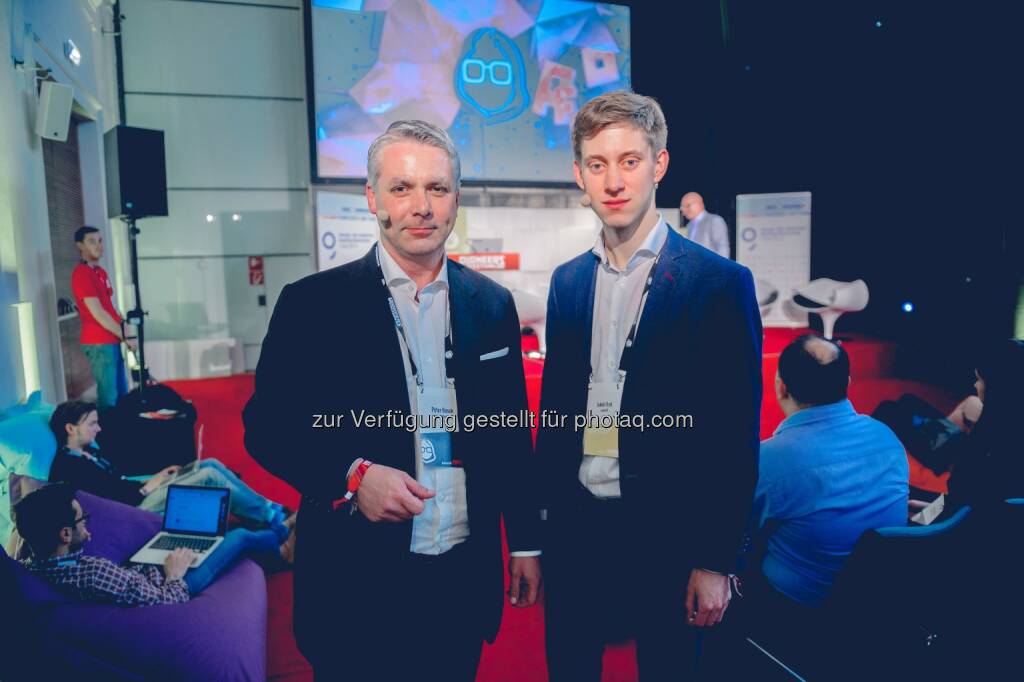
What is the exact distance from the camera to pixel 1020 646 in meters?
1.45

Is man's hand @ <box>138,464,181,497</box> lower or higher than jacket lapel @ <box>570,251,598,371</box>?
lower

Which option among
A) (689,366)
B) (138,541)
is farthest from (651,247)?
(138,541)

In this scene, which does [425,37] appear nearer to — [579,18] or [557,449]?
[579,18]

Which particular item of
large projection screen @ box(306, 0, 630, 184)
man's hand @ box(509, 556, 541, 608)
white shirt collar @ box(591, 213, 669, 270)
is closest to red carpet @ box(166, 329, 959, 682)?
man's hand @ box(509, 556, 541, 608)

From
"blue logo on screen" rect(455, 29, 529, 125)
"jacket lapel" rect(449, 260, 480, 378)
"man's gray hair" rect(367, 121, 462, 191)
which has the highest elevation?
"blue logo on screen" rect(455, 29, 529, 125)

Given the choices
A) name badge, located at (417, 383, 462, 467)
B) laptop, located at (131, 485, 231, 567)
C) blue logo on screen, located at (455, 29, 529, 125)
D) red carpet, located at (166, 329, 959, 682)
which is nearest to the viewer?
name badge, located at (417, 383, 462, 467)

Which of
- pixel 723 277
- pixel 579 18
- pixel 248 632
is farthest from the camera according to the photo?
pixel 579 18

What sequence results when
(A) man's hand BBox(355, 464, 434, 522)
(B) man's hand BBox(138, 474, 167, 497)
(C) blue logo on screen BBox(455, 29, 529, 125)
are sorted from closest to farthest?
(A) man's hand BBox(355, 464, 434, 522)
(B) man's hand BBox(138, 474, 167, 497)
(C) blue logo on screen BBox(455, 29, 529, 125)

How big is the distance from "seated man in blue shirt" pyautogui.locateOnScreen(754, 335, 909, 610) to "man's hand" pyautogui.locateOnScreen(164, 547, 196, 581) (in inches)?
73.2

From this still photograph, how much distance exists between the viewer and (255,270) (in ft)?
23.0

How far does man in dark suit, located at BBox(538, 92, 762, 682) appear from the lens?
1247 mm

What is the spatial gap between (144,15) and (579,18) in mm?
4586

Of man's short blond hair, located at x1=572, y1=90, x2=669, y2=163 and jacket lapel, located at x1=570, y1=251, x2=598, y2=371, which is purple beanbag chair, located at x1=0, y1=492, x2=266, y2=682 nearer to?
jacket lapel, located at x1=570, y1=251, x2=598, y2=371

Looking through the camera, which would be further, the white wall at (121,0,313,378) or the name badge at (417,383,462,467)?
the white wall at (121,0,313,378)
